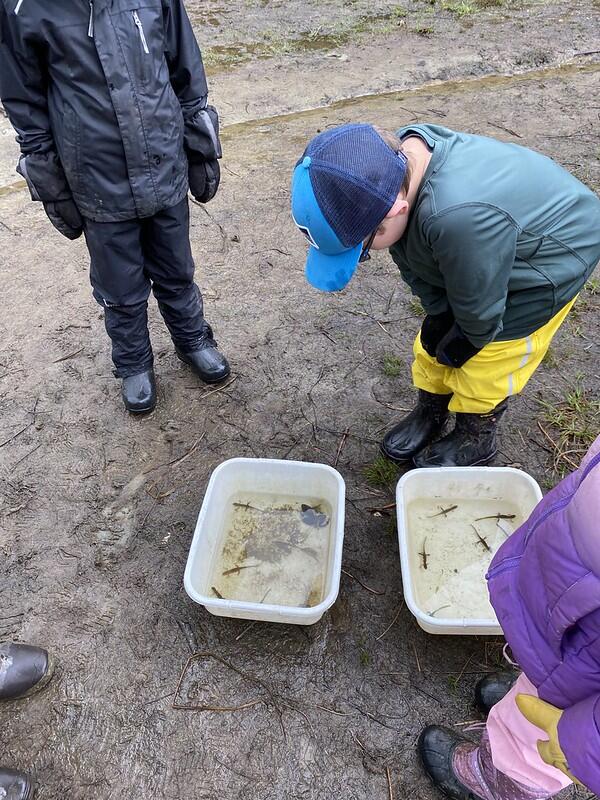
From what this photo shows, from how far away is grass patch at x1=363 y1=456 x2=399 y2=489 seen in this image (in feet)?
7.05

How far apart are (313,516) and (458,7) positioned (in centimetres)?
583

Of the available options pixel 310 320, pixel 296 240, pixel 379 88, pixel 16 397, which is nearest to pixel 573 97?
pixel 379 88

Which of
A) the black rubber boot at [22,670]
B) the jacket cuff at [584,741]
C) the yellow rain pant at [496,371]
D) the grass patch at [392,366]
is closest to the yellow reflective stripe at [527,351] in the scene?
the yellow rain pant at [496,371]

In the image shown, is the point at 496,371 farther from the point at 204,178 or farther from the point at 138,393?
the point at 138,393

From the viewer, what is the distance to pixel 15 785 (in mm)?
1483

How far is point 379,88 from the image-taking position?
456 cm

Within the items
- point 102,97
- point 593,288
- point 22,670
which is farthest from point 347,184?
point 593,288

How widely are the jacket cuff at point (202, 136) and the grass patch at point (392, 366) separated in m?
1.09

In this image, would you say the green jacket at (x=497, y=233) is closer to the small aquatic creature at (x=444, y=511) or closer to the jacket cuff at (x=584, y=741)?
the small aquatic creature at (x=444, y=511)

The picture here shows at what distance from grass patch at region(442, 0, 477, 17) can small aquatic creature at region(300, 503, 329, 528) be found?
5612 mm

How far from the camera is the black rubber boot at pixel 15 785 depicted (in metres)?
1.46

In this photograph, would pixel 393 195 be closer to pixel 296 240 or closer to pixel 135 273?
pixel 135 273

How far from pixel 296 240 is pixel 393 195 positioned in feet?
6.51

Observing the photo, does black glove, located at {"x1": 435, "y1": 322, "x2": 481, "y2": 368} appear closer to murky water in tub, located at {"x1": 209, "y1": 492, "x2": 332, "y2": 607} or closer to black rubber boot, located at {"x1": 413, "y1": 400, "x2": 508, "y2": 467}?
black rubber boot, located at {"x1": 413, "y1": 400, "x2": 508, "y2": 467}
